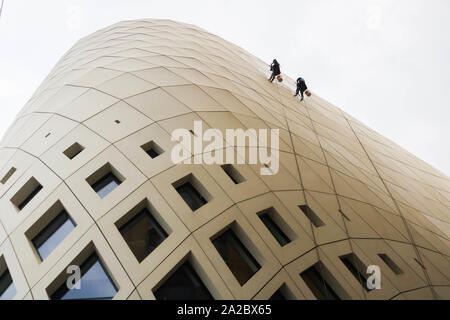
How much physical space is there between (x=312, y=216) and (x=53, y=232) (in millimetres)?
11050

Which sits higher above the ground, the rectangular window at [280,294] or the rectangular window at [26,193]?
the rectangular window at [26,193]

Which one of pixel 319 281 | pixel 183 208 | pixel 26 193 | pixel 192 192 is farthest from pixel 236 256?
pixel 26 193

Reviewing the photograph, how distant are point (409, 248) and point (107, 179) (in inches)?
584

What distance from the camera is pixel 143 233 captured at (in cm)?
1123

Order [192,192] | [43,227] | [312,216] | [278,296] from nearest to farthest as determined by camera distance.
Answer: [278,296], [43,227], [192,192], [312,216]

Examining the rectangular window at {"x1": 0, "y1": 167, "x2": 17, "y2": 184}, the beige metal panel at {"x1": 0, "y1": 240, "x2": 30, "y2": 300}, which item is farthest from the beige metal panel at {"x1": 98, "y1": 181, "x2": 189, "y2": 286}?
the rectangular window at {"x1": 0, "y1": 167, "x2": 17, "y2": 184}

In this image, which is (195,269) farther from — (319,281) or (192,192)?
(319,281)

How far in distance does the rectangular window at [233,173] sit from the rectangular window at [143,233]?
3963mm

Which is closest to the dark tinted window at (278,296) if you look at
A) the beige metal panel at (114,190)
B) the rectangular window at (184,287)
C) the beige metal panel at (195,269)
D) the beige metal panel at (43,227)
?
the beige metal panel at (195,269)

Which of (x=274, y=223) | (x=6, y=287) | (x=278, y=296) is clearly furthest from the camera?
(x=274, y=223)

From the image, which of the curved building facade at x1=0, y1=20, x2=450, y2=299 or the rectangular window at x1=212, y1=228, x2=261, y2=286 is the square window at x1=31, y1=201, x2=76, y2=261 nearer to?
the curved building facade at x1=0, y1=20, x2=450, y2=299

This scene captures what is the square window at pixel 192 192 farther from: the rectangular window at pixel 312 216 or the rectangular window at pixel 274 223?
the rectangular window at pixel 312 216

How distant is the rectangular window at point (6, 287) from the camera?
35.4 ft

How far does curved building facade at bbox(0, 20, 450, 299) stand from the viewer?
10.4m
